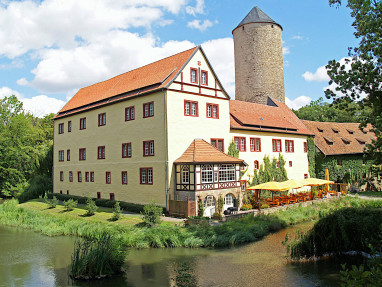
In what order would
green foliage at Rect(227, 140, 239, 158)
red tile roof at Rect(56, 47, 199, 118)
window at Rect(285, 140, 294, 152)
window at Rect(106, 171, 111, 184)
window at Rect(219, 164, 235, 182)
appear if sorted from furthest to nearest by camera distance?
1. window at Rect(285, 140, 294, 152)
2. window at Rect(106, 171, 111, 184)
3. green foliage at Rect(227, 140, 239, 158)
4. red tile roof at Rect(56, 47, 199, 118)
5. window at Rect(219, 164, 235, 182)

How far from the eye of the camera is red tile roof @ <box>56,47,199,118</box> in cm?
2502

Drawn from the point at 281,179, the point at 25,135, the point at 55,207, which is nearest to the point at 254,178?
the point at 281,179

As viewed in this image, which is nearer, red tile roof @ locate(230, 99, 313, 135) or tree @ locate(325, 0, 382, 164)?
tree @ locate(325, 0, 382, 164)

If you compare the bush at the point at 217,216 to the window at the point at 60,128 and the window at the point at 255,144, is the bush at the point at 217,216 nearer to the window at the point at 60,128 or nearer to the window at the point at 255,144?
the window at the point at 255,144

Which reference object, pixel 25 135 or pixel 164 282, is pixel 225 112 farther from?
pixel 25 135

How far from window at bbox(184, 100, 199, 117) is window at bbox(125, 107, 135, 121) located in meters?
4.35

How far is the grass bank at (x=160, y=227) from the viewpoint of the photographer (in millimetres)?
17422

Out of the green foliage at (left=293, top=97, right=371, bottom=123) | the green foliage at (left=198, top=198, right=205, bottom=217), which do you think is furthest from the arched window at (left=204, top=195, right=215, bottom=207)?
the green foliage at (left=293, top=97, right=371, bottom=123)

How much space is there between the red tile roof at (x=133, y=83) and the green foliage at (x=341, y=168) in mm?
18794

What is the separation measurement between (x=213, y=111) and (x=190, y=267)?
1499 centimetres

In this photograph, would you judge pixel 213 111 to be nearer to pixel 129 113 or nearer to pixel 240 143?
pixel 240 143

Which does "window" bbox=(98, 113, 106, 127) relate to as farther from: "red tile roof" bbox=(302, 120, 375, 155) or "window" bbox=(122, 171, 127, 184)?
"red tile roof" bbox=(302, 120, 375, 155)

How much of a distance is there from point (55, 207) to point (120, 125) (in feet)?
30.4

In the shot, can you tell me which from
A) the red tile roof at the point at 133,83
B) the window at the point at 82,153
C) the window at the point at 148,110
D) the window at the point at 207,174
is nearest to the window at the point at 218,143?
the window at the point at 207,174
